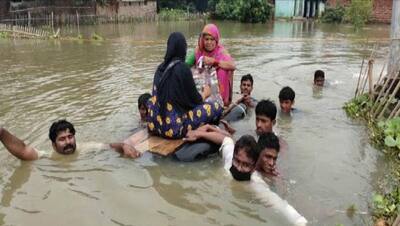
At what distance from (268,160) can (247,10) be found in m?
29.1

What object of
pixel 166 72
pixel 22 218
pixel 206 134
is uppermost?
pixel 166 72

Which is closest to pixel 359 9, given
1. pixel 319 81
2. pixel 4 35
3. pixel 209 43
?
pixel 319 81

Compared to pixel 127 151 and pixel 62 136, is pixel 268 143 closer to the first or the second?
pixel 127 151

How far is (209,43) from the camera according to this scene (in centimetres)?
709

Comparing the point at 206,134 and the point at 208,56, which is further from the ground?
the point at 208,56

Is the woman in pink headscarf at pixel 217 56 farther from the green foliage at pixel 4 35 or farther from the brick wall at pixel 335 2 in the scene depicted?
the brick wall at pixel 335 2

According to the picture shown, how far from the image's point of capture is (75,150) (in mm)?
6270

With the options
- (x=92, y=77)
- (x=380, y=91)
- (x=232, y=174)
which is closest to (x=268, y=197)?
(x=232, y=174)

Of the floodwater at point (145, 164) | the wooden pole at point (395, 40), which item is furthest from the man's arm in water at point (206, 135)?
the wooden pole at point (395, 40)

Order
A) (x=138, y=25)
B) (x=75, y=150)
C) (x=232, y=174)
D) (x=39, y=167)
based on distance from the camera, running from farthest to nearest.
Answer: (x=138, y=25)
(x=75, y=150)
(x=39, y=167)
(x=232, y=174)

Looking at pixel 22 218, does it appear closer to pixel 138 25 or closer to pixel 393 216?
pixel 393 216

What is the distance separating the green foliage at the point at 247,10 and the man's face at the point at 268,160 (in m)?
28.6

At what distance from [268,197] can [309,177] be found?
0.92m

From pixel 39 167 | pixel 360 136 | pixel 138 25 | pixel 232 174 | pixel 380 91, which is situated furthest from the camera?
pixel 138 25
